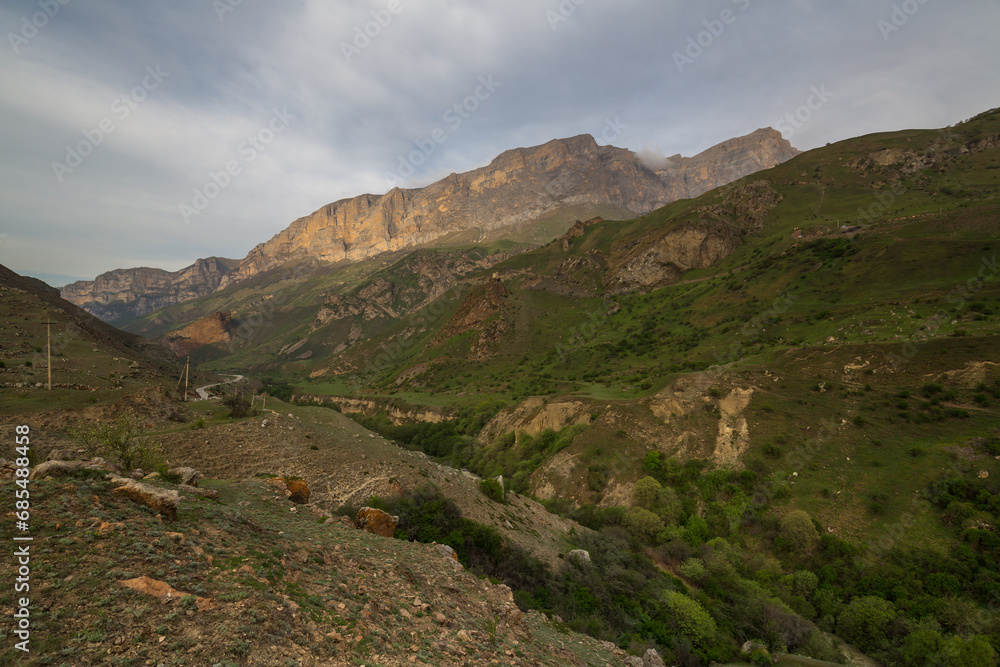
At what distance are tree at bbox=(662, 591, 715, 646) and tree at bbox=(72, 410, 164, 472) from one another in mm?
27333

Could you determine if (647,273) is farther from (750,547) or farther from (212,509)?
(212,509)

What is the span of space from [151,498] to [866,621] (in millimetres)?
37708

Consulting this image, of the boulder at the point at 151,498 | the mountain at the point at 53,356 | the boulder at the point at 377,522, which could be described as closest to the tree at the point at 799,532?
the boulder at the point at 377,522

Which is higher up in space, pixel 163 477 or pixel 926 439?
pixel 163 477

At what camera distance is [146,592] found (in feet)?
19.9

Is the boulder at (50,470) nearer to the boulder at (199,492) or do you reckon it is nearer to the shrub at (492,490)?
the boulder at (199,492)

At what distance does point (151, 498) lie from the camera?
8797 millimetres

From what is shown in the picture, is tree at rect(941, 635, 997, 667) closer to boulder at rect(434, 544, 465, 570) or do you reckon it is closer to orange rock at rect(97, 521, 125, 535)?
boulder at rect(434, 544, 465, 570)

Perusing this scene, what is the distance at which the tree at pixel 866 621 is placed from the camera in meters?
22.6

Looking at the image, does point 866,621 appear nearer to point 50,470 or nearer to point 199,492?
point 199,492

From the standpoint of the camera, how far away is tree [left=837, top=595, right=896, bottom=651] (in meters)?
22.6

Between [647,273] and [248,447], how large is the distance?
418ft

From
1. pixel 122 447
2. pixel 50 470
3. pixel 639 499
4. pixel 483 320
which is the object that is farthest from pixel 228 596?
pixel 483 320

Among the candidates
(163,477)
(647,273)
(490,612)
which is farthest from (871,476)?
(647,273)
